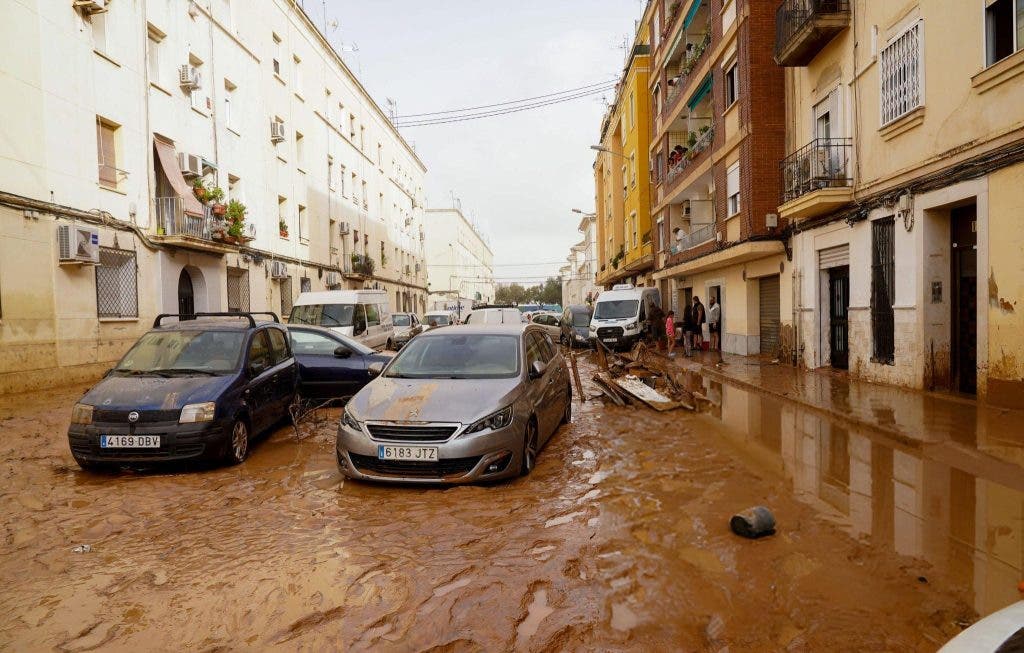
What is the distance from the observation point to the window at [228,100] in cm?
2169

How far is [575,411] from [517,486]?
4.62 meters

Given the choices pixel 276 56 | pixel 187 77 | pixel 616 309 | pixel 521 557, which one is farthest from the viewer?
pixel 276 56

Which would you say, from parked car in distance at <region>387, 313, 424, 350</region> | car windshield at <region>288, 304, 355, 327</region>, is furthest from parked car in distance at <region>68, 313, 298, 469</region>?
parked car in distance at <region>387, 313, 424, 350</region>

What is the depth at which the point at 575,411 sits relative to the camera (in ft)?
33.8

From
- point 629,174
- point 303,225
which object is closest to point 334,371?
point 303,225

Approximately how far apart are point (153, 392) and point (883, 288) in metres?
12.3

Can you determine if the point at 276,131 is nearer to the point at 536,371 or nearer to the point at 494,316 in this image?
the point at 494,316

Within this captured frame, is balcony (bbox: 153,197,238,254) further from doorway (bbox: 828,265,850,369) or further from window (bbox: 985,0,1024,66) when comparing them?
window (bbox: 985,0,1024,66)

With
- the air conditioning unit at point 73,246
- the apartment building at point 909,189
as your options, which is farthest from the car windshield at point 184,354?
the apartment building at point 909,189

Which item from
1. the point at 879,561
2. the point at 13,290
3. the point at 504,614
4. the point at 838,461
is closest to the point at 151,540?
the point at 504,614

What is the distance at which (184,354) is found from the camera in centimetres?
739

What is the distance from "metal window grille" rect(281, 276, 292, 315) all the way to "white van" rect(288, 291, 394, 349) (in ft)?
26.7

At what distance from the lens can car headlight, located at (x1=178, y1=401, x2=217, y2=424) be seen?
636 cm

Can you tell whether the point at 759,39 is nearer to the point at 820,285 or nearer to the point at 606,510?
the point at 820,285
